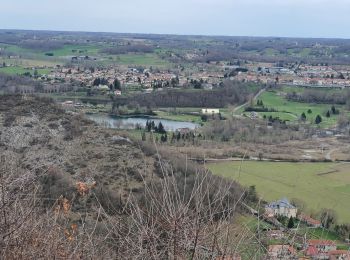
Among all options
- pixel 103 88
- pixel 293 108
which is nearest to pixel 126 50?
pixel 103 88

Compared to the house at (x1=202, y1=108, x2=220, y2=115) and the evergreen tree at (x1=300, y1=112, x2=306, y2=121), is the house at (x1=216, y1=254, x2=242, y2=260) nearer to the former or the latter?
the evergreen tree at (x1=300, y1=112, x2=306, y2=121)

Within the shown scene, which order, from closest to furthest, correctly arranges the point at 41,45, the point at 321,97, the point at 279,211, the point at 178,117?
the point at 279,211, the point at 178,117, the point at 321,97, the point at 41,45

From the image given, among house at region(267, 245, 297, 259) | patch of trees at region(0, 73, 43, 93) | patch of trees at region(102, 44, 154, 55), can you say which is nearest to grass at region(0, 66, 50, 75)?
patch of trees at region(0, 73, 43, 93)

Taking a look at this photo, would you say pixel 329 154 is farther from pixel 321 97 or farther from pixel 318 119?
pixel 321 97

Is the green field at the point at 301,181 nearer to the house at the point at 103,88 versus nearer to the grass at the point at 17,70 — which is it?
the house at the point at 103,88

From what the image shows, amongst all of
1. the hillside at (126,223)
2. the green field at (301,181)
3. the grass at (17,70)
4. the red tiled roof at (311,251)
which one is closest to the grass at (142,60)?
the grass at (17,70)

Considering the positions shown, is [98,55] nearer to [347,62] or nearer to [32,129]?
[347,62]
